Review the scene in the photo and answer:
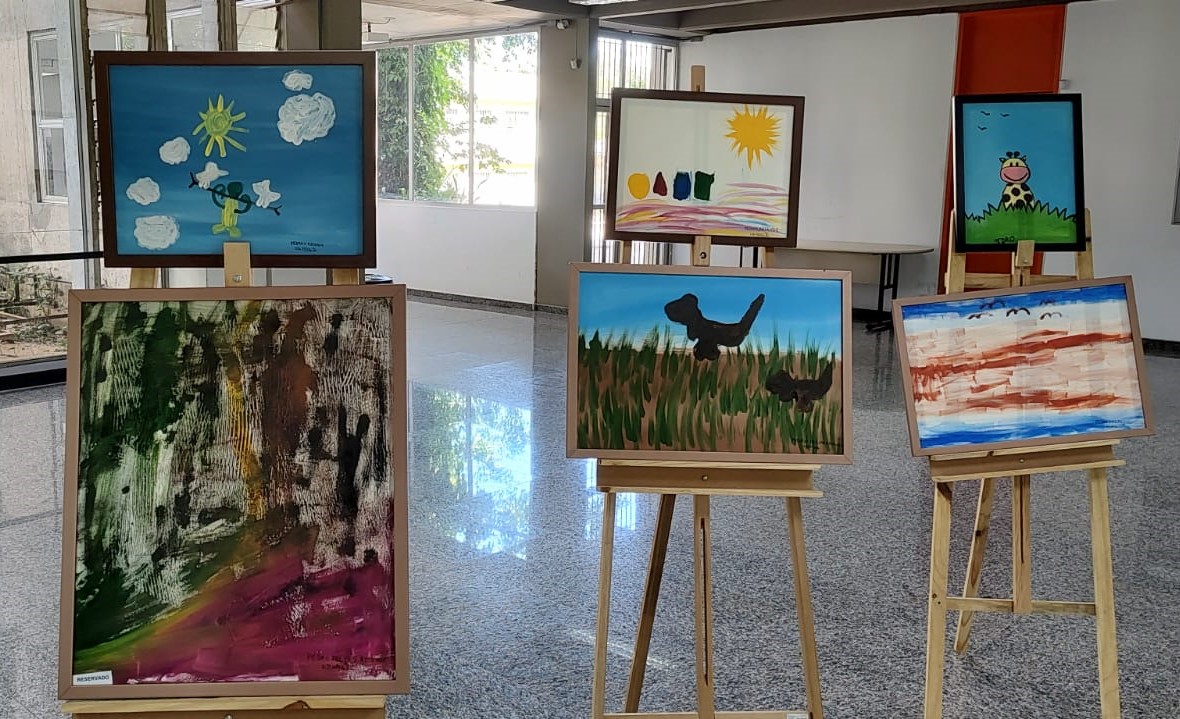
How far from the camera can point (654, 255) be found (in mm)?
10531

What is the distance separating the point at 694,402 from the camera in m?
2.13

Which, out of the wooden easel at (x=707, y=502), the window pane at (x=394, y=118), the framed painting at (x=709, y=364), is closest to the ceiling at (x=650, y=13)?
the window pane at (x=394, y=118)

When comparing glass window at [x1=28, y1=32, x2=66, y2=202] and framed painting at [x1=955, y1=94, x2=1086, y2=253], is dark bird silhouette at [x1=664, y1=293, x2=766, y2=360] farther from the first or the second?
glass window at [x1=28, y1=32, x2=66, y2=202]

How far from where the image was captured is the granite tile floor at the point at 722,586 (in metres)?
2.61

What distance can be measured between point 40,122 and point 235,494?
562 centimetres

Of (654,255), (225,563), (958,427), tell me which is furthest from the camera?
(654,255)

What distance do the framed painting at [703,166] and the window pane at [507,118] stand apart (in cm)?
718

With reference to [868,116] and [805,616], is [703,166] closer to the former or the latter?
[805,616]

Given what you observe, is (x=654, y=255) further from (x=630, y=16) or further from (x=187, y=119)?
(x=187, y=119)

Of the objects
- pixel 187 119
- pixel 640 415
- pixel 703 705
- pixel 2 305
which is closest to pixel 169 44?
pixel 2 305

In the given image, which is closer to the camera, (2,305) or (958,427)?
(958,427)

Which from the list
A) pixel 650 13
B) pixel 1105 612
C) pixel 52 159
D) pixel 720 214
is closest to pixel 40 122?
pixel 52 159

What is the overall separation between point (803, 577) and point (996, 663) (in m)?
1.11

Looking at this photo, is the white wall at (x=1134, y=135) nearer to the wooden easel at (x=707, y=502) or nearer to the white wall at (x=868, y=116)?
the white wall at (x=868, y=116)
